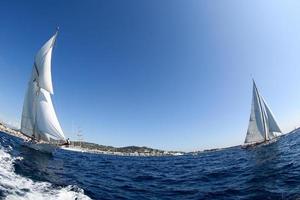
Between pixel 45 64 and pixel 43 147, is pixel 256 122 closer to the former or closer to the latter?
pixel 43 147

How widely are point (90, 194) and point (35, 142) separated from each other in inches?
1288

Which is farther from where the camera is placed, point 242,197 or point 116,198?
point 116,198

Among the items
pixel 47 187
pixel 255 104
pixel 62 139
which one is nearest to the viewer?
pixel 47 187

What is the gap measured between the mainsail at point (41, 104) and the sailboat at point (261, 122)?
50147mm

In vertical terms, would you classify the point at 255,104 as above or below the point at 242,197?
above

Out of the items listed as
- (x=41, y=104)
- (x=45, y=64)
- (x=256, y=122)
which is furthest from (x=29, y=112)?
(x=256, y=122)

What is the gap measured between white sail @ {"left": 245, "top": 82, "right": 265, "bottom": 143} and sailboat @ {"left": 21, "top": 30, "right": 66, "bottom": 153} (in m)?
50.0

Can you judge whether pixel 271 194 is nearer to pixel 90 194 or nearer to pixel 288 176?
pixel 288 176

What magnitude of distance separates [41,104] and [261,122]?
54.7 meters

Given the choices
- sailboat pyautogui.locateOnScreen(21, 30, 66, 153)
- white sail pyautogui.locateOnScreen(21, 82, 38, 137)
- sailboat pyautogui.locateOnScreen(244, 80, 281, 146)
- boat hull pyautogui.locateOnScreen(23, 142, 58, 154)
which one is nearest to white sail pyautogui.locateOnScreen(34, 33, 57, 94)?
sailboat pyautogui.locateOnScreen(21, 30, 66, 153)

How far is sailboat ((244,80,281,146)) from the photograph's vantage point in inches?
2756

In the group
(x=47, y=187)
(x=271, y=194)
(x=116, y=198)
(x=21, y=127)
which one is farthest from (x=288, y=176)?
(x=21, y=127)

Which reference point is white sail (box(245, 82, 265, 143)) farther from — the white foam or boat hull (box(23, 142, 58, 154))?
the white foam

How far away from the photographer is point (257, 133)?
237ft
